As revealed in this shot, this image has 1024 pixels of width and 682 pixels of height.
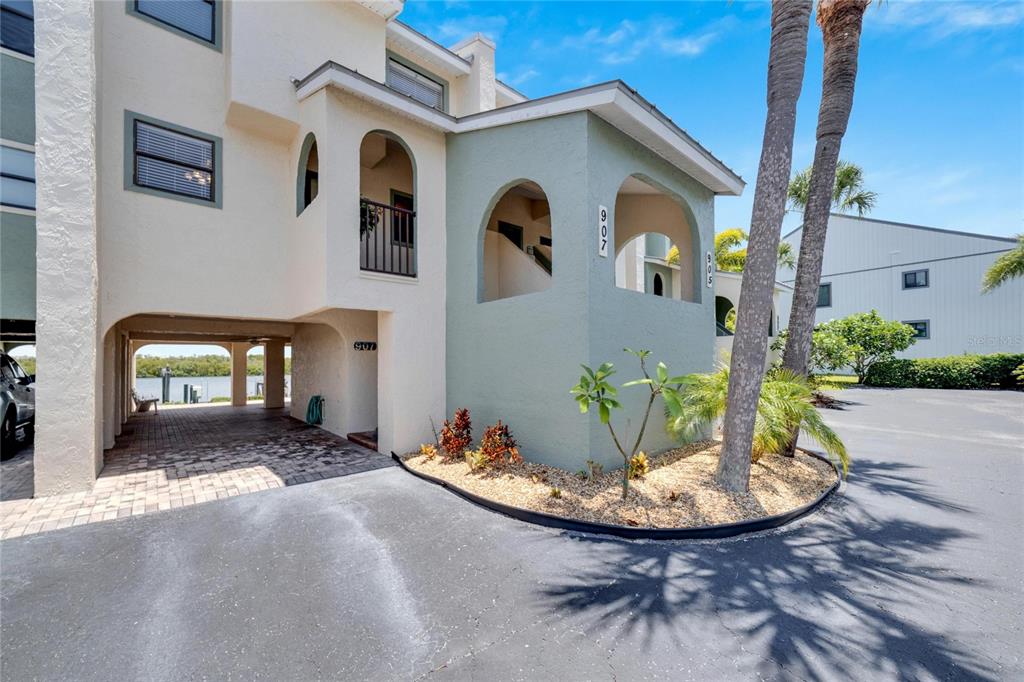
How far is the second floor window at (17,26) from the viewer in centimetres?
655

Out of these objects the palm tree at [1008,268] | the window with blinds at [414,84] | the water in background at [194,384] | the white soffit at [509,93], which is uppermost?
the white soffit at [509,93]

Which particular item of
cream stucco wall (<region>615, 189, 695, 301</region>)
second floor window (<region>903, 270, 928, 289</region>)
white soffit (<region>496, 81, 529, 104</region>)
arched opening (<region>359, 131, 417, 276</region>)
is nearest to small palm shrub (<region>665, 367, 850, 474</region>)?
cream stucco wall (<region>615, 189, 695, 301</region>)

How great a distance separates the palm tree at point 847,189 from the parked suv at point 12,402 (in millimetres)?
27924

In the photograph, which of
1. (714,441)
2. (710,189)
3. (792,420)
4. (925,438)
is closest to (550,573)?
(792,420)

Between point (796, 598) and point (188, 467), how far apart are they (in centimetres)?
938

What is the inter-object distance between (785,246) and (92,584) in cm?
3158

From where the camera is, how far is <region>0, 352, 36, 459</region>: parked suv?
8031 millimetres

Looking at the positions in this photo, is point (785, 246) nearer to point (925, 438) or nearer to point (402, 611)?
point (925, 438)

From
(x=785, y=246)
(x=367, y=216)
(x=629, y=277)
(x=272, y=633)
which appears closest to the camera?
(x=272, y=633)

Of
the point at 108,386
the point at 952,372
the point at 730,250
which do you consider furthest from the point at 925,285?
the point at 108,386

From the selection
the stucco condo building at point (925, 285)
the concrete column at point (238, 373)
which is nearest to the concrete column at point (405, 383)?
the concrete column at point (238, 373)

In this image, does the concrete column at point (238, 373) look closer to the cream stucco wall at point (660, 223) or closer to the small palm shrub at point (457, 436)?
the small palm shrub at point (457, 436)

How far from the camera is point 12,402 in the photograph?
8.29 meters

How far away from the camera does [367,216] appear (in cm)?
813
